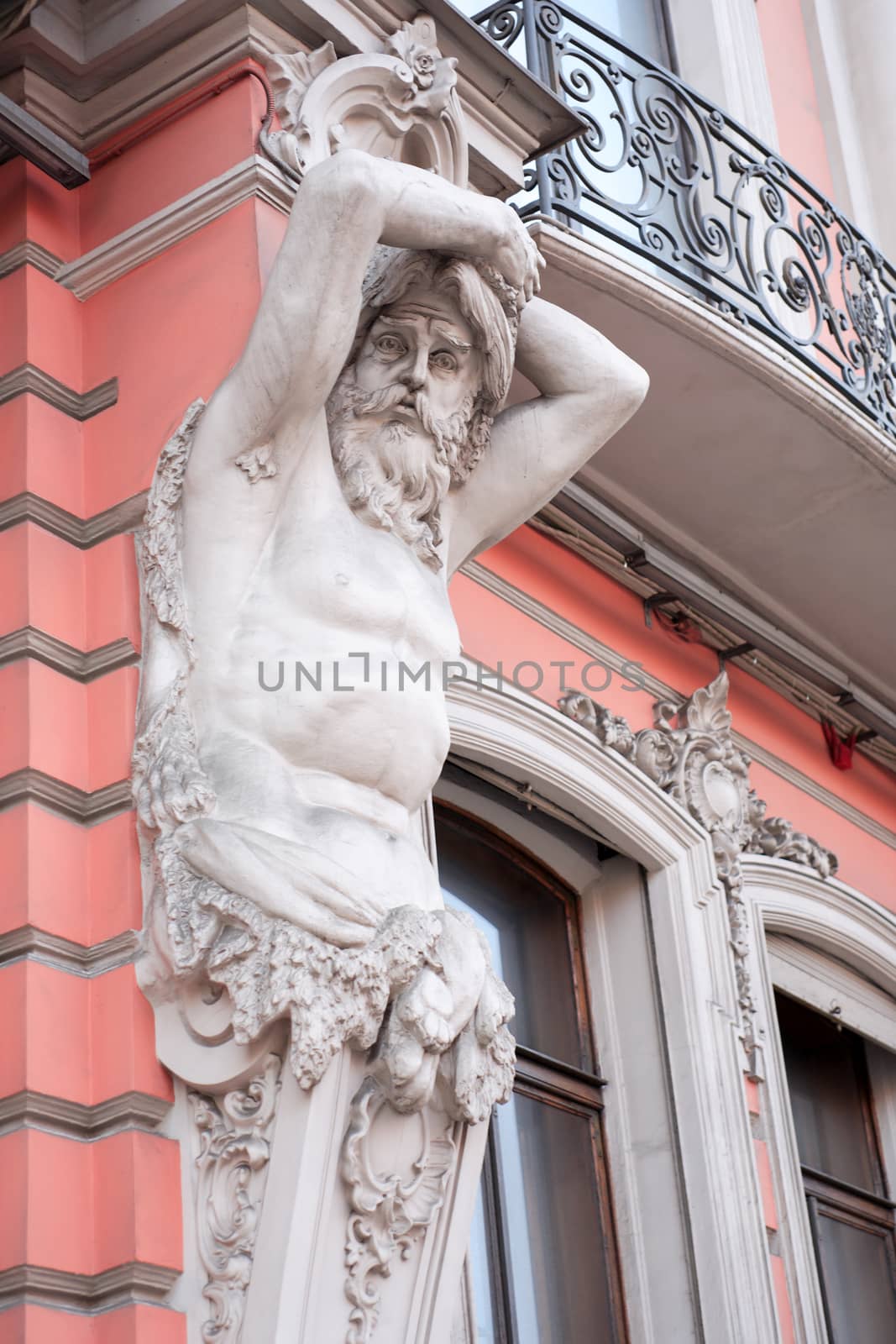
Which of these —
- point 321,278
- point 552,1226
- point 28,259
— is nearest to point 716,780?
point 552,1226

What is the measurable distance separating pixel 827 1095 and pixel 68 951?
4.11 meters

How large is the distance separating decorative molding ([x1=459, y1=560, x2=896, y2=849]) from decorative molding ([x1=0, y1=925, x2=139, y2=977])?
2.15m

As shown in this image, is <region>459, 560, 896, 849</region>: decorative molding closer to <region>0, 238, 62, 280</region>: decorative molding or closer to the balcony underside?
the balcony underside

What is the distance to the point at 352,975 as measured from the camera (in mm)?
3844

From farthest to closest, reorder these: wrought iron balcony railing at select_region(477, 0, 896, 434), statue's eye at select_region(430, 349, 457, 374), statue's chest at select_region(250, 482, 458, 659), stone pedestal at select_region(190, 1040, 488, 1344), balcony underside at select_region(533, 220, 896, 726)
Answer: wrought iron balcony railing at select_region(477, 0, 896, 434), balcony underside at select_region(533, 220, 896, 726), statue's eye at select_region(430, 349, 457, 374), statue's chest at select_region(250, 482, 458, 659), stone pedestal at select_region(190, 1040, 488, 1344)

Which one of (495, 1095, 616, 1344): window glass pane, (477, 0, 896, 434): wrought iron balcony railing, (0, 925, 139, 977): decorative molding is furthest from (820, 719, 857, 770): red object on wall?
(0, 925, 139, 977): decorative molding

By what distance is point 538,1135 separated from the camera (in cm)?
613

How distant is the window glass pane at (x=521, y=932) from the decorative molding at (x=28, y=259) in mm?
2127

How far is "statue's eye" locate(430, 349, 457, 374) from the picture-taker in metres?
4.57

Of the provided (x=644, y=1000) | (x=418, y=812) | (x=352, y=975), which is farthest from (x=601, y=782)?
(x=352, y=975)

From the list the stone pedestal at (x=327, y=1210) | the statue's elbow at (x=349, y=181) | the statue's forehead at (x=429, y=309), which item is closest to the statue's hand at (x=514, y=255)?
the statue's forehead at (x=429, y=309)

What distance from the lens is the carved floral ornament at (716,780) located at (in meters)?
6.64

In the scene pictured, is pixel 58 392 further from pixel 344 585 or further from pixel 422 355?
pixel 344 585

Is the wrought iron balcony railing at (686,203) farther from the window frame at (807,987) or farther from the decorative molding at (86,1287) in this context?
the decorative molding at (86,1287)
